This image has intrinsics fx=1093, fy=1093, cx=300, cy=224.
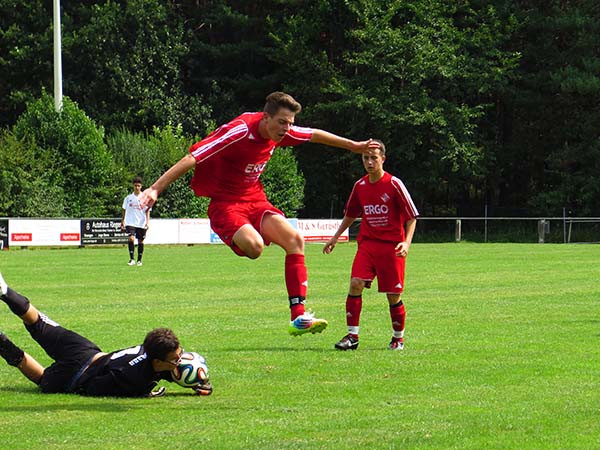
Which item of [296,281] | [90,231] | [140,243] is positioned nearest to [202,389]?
[296,281]

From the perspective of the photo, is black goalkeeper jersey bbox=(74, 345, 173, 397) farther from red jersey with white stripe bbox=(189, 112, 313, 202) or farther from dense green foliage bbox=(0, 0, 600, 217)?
dense green foliage bbox=(0, 0, 600, 217)

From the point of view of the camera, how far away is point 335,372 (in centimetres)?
988

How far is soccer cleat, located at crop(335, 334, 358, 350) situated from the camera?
38.2 ft

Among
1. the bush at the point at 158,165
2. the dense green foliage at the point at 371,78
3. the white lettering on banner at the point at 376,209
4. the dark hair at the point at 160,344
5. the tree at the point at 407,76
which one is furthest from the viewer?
the dense green foliage at the point at 371,78

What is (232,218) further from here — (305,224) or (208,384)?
(305,224)

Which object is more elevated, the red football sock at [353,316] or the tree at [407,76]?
the tree at [407,76]

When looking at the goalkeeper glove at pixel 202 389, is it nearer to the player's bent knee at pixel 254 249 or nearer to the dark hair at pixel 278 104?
the player's bent knee at pixel 254 249

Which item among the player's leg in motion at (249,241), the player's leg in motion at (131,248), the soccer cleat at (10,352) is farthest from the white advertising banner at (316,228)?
the soccer cleat at (10,352)

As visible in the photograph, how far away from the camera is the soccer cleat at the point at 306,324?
952cm

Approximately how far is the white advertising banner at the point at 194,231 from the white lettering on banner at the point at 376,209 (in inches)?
1276

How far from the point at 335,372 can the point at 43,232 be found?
31349mm

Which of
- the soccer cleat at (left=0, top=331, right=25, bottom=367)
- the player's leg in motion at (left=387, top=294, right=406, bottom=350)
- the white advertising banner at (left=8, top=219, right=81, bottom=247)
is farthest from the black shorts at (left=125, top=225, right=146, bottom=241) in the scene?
the soccer cleat at (left=0, top=331, right=25, bottom=367)

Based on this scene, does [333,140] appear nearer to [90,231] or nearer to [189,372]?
[189,372]

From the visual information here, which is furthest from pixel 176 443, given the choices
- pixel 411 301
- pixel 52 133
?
pixel 52 133
